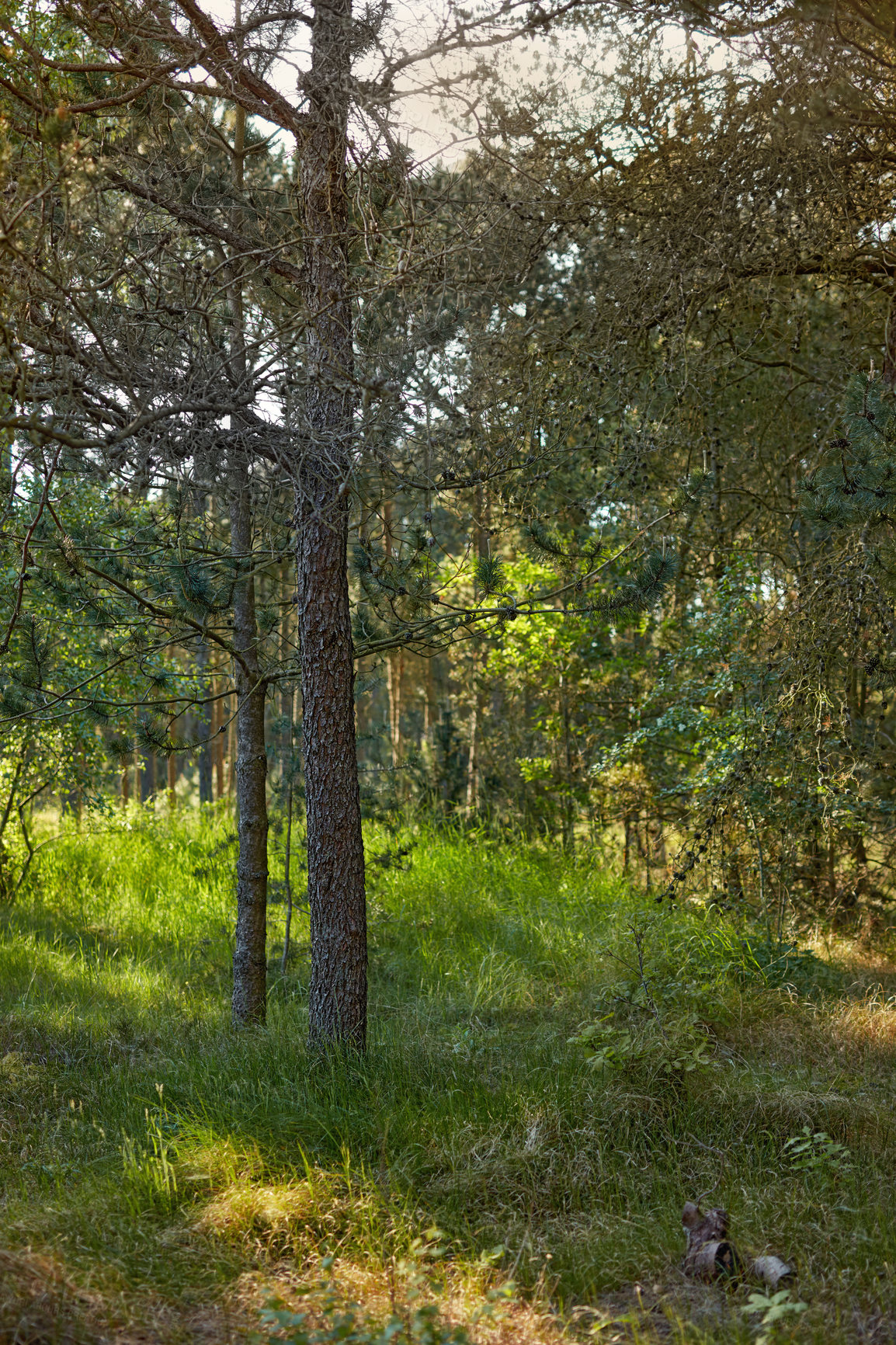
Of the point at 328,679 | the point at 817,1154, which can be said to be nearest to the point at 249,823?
the point at 328,679

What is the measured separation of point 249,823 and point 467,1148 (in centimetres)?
264

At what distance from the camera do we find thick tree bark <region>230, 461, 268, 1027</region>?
239 inches

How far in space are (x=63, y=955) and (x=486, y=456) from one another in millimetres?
5230

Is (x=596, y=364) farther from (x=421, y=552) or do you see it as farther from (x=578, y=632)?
(x=578, y=632)

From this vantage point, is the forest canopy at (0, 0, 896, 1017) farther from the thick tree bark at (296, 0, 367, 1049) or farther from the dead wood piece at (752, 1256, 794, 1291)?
the dead wood piece at (752, 1256, 794, 1291)

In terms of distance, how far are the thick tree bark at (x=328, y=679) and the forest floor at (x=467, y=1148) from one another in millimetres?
392

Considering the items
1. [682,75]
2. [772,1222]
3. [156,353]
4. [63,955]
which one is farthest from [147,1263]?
[682,75]

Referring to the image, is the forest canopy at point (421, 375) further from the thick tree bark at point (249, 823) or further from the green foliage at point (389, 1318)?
the green foliage at point (389, 1318)

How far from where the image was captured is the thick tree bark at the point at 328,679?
4.79m

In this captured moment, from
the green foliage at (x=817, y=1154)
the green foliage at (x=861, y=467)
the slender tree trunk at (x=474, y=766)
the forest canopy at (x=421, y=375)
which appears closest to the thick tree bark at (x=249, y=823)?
the forest canopy at (x=421, y=375)

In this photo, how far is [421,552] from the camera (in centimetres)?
499

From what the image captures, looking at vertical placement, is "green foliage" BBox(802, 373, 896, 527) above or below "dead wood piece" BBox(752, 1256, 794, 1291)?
above

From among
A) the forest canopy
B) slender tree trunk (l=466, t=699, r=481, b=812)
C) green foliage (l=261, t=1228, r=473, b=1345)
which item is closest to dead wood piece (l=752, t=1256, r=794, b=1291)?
green foliage (l=261, t=1228, r=473, b=1345)

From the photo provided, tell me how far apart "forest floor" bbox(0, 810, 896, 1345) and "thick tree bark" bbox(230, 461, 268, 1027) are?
0.27 m
